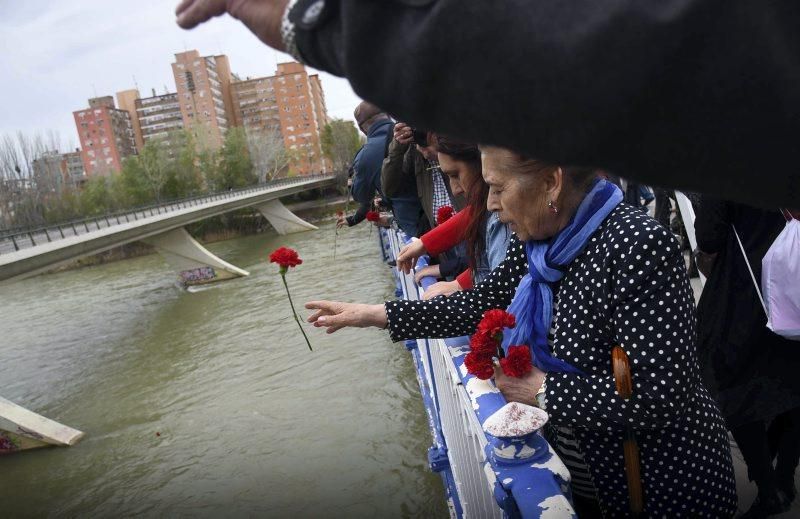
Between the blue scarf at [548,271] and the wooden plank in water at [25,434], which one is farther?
the wooden plank in water at [25,434]

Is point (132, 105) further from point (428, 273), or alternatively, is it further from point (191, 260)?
point (428, 273)

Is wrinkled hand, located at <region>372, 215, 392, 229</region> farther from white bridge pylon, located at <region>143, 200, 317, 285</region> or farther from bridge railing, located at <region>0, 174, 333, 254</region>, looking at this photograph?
white bridge pylon, located at <region>143, 200, 317, 285</region>

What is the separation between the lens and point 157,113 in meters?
107

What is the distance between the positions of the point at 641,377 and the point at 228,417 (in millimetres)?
6202

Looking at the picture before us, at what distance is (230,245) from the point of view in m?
32.7

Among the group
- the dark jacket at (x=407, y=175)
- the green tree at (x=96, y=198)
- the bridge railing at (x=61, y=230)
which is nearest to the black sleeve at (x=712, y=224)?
the dark jacket at (x=407, y=175)

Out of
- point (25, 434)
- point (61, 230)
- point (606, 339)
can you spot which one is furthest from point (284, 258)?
point (61, 230)

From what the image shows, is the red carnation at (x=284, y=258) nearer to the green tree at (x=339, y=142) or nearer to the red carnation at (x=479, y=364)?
the red carnation at (x=479, y=364)

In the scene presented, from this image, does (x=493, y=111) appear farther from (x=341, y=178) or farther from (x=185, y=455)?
(x=341, y=178)

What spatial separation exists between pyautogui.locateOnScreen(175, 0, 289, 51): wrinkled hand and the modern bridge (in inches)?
539

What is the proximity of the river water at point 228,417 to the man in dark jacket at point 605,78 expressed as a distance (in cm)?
407

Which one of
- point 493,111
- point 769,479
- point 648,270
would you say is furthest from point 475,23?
point 769,479

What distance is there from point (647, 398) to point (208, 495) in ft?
15.6

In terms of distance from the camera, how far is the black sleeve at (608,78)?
0.48 metres
